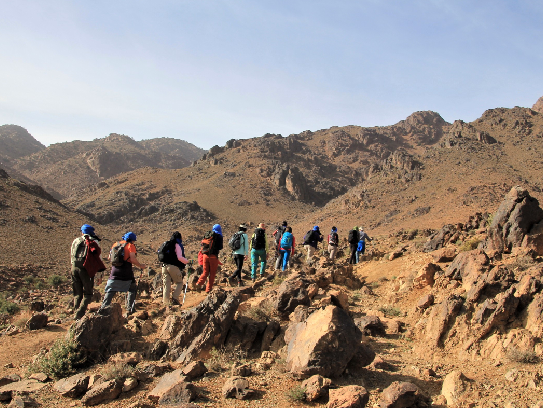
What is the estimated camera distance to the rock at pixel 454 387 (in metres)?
3.79

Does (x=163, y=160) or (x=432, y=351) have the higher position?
(x=163, y=160)

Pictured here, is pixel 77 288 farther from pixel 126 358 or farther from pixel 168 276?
pixel 126 358

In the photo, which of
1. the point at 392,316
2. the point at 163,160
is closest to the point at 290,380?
the point at 392,316

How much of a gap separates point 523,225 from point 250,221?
42.5m

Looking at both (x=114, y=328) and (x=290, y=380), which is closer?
(x=290, y=380)

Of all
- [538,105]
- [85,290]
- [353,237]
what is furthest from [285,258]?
[538,105]

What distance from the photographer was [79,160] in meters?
90.1

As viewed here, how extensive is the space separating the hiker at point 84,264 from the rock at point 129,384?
2.83 metres

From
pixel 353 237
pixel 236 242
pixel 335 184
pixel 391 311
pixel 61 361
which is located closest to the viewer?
pixel 61 361

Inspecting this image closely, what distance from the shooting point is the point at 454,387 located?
12.7 ft

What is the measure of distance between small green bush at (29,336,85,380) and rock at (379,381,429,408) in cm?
387

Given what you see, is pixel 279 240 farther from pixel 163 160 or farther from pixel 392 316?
pixel 163 160

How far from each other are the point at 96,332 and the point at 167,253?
2364 millimetres

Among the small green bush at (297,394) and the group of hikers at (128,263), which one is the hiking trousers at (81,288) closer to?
the group of hikers at (128,263)
